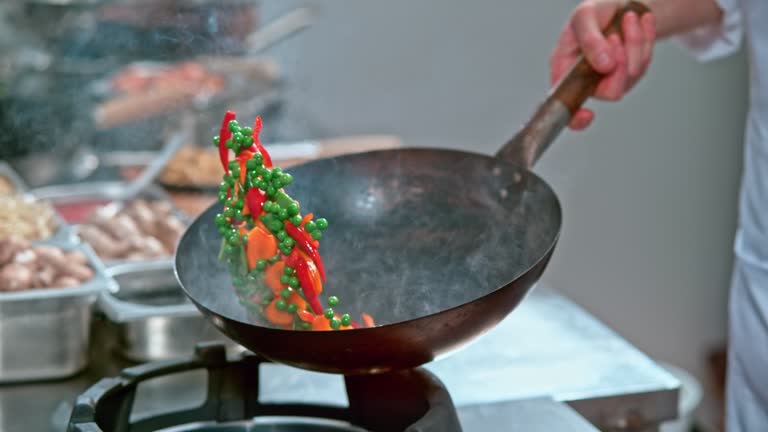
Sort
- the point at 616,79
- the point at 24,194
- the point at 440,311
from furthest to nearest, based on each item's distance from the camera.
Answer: the point at 24,194, the point at 616,79, the point at 440,311

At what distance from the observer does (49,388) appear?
119cm

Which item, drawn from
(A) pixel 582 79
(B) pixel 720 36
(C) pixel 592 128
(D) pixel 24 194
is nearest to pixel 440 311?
(A) pixel 582 79

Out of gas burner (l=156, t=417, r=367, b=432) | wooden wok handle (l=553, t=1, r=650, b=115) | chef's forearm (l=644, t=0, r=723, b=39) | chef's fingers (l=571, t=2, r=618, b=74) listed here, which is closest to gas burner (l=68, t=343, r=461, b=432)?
gas burner (l=156, t=417, r=367, b=432)

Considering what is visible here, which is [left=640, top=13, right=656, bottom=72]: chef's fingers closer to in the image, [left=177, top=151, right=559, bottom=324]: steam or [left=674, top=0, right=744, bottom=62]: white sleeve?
[left=674, top=0, right=744, bottom=62]: white sleeve

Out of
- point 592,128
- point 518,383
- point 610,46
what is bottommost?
point 592,128

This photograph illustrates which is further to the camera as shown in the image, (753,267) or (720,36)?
(720,36)

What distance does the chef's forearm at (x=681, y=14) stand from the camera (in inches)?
55.1

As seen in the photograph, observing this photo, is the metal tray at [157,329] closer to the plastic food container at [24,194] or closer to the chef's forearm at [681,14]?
the plastic food container at [24,194]

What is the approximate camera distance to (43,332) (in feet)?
3.93

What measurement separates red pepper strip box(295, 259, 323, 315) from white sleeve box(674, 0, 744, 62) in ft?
2.98

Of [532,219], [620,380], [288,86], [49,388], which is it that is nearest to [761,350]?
[620,380]

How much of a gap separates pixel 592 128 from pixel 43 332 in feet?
9.10

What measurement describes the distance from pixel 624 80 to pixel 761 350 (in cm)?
44

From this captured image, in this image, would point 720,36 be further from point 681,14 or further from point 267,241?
point 267,241
